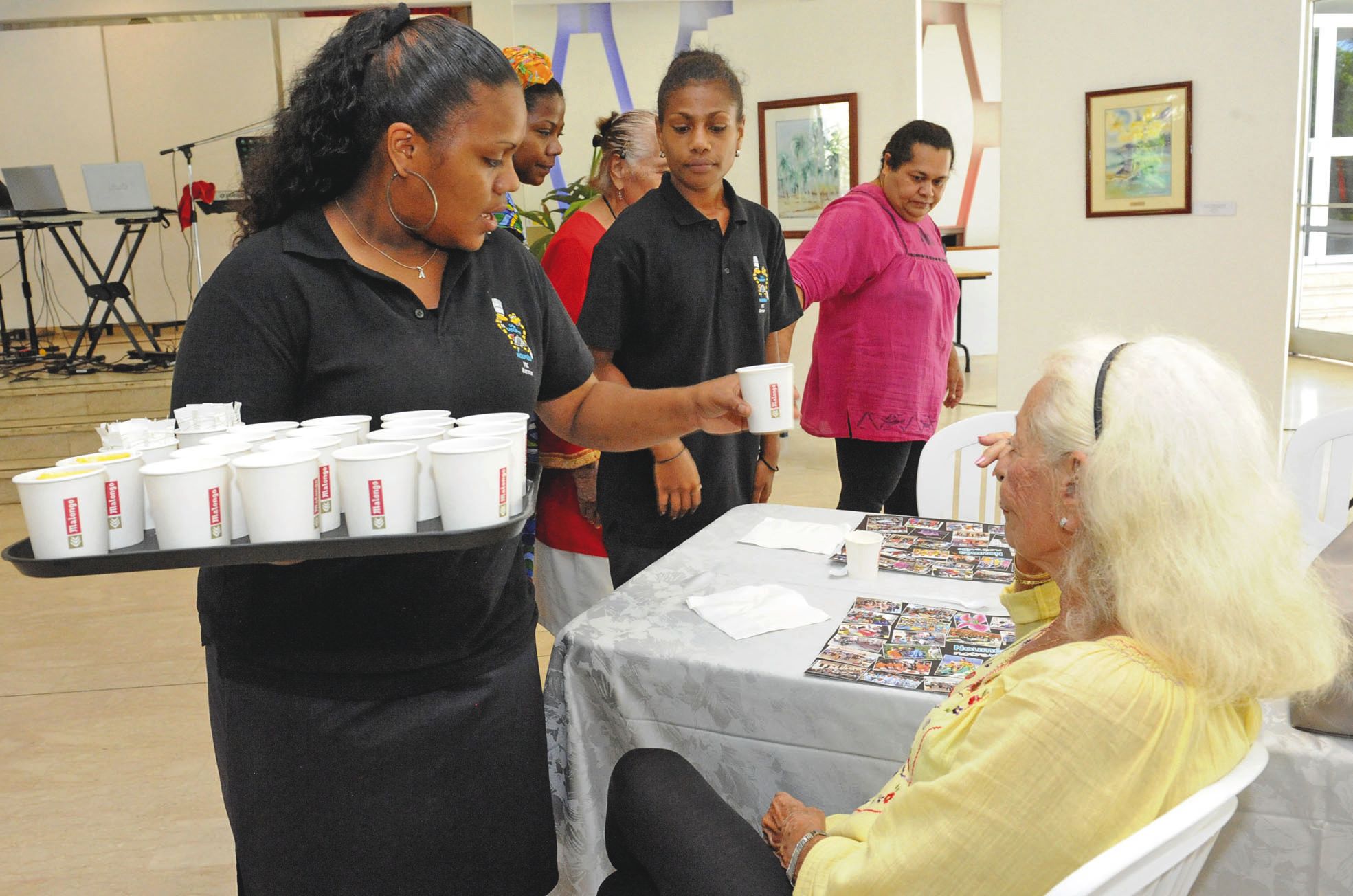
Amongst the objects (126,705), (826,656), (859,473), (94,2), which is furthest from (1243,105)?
(94,2)

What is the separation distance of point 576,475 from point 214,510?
1574mm

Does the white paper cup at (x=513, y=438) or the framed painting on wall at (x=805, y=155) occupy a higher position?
the framed painting on wall at (x=805, y=155)

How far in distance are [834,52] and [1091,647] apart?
6.34 m

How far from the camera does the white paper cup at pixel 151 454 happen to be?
125 centimetres

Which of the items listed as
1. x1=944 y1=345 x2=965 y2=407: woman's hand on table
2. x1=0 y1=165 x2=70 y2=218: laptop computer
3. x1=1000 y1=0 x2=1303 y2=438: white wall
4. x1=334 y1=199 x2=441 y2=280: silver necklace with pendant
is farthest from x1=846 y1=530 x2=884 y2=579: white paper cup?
x1=0 y1=165 x2=70 y2=218: laptop computer

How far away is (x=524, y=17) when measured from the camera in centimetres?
948

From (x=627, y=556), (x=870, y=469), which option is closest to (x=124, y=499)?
(x=627, y=556)

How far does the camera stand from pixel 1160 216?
224 inches

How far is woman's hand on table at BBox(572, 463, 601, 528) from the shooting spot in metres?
2.73

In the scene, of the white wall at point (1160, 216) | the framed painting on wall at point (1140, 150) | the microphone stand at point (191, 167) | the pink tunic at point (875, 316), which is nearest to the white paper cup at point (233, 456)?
the pink tunic at point (875, 316)

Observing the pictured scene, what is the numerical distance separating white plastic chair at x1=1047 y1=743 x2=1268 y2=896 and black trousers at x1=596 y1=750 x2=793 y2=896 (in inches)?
16.9

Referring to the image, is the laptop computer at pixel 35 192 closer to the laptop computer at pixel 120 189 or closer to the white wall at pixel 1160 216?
the laptop computer at pixel 120 189

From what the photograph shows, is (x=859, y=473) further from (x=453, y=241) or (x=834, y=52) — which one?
(x=834, y=52)

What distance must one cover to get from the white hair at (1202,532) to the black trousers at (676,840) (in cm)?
57
